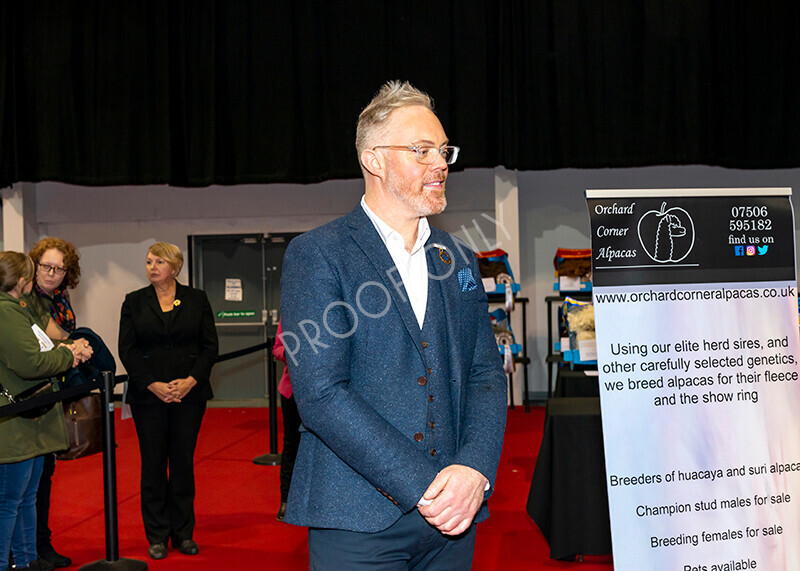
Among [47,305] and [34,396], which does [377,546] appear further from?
[47,305]

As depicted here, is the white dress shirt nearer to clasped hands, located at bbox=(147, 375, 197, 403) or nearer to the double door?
clasped hands, located at bbox=(147, 375, 197, 403)

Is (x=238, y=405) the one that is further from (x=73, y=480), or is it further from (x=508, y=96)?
(x=508, y=96)

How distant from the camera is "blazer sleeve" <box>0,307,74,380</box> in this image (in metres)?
3.35

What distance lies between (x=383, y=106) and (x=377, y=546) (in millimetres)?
939

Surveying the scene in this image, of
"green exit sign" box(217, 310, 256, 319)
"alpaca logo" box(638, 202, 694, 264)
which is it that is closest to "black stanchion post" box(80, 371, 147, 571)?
"alpaca logo" box(638, 202, 694, 264)

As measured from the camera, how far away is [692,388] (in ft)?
8.59

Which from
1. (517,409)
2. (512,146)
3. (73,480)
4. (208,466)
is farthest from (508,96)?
(73,480)

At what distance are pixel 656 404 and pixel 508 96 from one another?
5.95 meters

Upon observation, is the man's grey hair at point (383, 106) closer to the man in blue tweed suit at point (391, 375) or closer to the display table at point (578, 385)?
the man in blue tweed suit at point (391, 375)

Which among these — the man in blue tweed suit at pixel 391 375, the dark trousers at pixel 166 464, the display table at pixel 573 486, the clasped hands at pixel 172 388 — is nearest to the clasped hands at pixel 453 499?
the man in blue tweed suit at pixel 391 375

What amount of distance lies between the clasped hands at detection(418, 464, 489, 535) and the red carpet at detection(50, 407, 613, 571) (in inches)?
98.1

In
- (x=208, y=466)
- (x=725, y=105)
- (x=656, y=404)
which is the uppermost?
(x=725, y=105)

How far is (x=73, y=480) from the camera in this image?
5.89 meters

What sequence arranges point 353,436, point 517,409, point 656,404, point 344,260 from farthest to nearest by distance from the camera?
point 517,409, point 656,404, point 344,260, point 353,436
